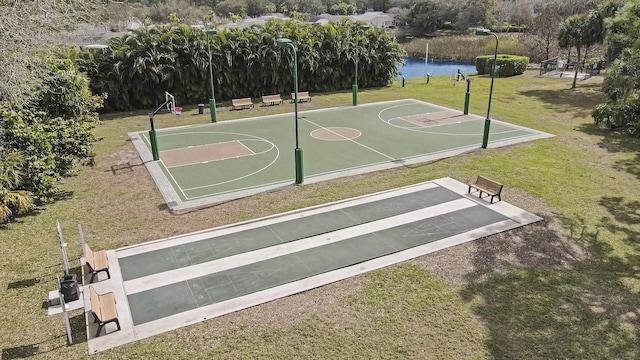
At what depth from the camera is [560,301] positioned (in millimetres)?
8789

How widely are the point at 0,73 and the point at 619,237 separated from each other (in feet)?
54.7

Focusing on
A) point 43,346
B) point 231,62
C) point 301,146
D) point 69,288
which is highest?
point 231,62

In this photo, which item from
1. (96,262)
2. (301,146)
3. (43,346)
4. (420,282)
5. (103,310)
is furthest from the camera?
(301,146)

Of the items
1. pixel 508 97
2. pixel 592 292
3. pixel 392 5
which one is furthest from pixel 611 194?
pixel 392 5

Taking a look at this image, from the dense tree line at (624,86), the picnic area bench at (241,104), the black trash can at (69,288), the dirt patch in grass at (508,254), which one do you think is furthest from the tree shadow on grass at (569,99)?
the black trash can at (69,288)

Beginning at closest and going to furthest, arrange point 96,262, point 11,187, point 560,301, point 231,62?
1. point 560,301
2. point 96,262
3. point 11,187
4. point 231,62

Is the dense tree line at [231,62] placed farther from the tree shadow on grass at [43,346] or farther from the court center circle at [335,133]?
the tree shadow on grass at [43,346]

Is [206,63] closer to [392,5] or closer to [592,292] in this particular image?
[592,292]

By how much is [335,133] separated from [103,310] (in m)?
14.7

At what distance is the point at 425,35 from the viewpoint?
79938mm

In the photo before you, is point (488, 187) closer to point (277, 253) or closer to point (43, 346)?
point (277, 253)

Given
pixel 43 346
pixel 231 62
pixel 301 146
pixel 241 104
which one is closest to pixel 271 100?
pixel 241 104

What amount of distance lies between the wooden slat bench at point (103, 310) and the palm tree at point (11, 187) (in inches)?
217

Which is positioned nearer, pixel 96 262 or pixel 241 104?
pixel 96 262
